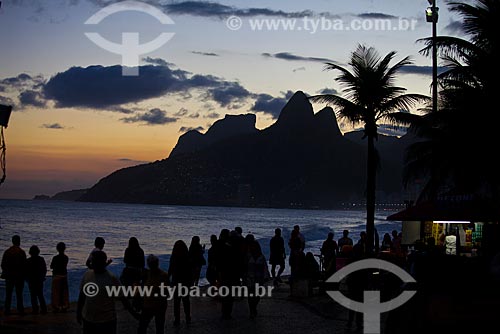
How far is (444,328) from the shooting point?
7.54 metres

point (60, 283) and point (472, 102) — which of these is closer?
point (60, 283)

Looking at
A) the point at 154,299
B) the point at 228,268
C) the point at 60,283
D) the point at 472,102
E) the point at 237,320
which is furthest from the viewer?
the point at 472,102

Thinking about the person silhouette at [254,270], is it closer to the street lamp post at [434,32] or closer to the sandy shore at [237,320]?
the sandy shore at [237,320]

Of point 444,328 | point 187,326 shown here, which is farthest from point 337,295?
point 444,328

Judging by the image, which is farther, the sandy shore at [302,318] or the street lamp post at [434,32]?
the street lamp post at [434,32]

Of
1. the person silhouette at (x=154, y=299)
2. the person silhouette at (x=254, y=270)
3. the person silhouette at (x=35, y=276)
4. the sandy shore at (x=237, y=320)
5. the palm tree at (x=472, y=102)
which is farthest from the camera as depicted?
the palm tree at (x=472, y=102)

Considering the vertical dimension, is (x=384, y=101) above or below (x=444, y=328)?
above

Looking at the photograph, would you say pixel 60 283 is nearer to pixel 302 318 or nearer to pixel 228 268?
pixel 228 268

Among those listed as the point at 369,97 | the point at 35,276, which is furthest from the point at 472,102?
the point at 35,276

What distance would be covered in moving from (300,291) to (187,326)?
19.8 feet

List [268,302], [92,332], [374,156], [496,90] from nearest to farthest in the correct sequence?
[92,332] < [268,302] < [496,90] < [374,156]

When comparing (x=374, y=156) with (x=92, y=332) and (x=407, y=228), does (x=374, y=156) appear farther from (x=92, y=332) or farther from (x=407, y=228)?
(x=92, y=332)

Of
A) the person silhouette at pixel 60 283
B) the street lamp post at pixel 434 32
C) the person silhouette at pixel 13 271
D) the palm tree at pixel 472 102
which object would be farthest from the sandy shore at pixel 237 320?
the street lamp post at pixel 434 32

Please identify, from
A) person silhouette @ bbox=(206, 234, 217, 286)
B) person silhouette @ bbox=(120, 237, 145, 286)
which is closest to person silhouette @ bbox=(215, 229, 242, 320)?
person silhouette @ bbox=(206, 234, 217, 286)
